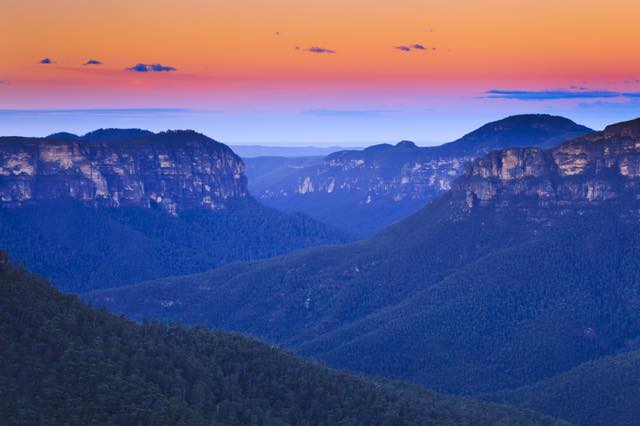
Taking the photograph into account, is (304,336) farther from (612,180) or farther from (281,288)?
(612,180)

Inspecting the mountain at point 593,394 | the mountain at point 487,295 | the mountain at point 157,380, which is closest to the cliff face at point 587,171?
the mountain at point 487,295

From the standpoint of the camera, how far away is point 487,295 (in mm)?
166500

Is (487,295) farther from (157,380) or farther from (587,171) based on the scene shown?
(157,380)

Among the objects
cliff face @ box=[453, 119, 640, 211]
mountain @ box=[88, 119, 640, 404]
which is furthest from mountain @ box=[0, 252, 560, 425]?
cliff face @ box=[453, 119, 640, 211]

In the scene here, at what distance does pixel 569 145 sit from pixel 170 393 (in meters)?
136

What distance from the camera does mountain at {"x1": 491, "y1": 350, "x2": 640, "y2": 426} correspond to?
113 meters

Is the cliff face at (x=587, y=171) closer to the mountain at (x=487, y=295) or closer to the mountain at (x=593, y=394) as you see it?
the mountain at (x=487, y=295)

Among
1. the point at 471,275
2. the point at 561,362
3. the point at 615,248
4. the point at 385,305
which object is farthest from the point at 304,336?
the point at 615,248

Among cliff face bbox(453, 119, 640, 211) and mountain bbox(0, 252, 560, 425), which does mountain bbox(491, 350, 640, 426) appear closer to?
mountain bbox(0, 252, 560, 425)

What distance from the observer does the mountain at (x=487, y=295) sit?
145625 millimetres

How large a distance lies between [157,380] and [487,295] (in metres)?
95.6

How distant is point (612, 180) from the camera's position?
18700 cm

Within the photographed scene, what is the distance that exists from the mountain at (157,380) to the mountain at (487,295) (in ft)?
143

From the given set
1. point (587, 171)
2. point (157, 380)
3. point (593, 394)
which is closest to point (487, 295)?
point (587, 171)
